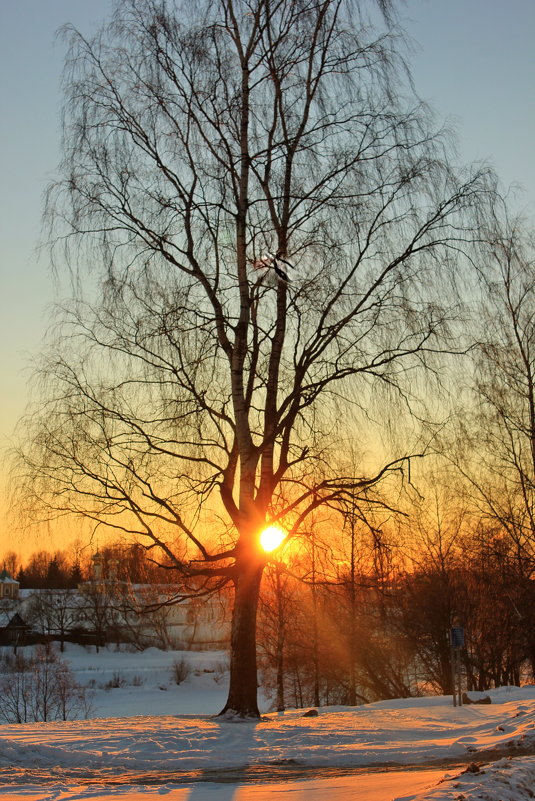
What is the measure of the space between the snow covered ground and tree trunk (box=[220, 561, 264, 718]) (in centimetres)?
48

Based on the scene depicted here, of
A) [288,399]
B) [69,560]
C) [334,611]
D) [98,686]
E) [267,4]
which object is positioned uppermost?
[267,4]

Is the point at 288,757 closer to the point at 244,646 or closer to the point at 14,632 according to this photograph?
the point at 244,646

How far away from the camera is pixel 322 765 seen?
8664mm

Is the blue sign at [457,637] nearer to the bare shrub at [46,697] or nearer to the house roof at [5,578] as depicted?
the bare shrub at [46,697]

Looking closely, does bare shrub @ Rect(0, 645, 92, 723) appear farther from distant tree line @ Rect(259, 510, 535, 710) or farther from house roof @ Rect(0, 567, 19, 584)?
house roof @ Rect(0, 567, 19, 584)

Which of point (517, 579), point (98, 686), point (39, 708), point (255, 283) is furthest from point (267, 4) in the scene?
point (98, 686)

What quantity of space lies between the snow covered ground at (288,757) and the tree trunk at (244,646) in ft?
1.57

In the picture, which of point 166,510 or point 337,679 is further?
point 337,679

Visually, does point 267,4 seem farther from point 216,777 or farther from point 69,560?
point 216,777

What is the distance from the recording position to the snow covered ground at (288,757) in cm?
665

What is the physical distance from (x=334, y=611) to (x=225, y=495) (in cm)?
2732

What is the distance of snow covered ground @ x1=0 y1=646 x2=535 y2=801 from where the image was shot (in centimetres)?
665

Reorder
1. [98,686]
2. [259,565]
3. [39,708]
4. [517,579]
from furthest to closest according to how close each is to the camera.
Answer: [98,686], [39,708], [517,579], [259,565]

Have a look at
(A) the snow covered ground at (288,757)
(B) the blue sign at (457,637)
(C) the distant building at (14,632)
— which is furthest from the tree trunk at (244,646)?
(C) the distant building at (14,632)
